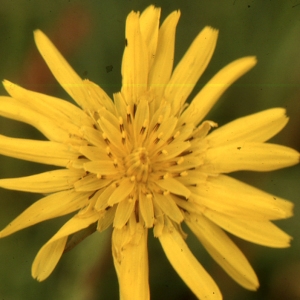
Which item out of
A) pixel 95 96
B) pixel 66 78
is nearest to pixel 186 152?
pixel 95 96

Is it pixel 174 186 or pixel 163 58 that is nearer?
pixel 174 186

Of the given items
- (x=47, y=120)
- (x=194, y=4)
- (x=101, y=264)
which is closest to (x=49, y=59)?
(x=47, y=120)

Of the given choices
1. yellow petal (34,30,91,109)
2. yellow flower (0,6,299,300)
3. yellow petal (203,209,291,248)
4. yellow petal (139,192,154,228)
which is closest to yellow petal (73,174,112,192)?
yellow flower (0,6,299,300)

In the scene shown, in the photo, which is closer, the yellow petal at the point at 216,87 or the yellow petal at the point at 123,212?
the yellow petal at the point at 123,212

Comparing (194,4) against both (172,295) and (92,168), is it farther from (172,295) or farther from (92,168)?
(172,295)

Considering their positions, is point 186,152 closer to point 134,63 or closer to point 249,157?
point 249,157

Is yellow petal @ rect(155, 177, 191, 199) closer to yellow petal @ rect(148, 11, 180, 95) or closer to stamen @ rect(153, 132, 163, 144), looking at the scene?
stamen @ rect(153, 132, 163, 144)

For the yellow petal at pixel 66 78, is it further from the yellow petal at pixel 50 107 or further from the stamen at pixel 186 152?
the stamen at pixel 186 152

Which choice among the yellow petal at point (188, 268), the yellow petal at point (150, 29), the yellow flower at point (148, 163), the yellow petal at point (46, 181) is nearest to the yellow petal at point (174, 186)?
the yellow flower at point (148, 163)
